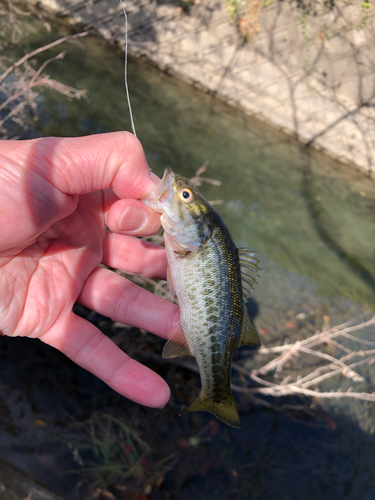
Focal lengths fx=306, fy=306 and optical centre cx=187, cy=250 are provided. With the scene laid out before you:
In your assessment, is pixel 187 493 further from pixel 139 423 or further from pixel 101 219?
pixel 101 219

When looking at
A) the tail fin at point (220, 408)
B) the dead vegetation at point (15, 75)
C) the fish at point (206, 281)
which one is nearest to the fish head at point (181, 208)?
the fish at point (206, 281)

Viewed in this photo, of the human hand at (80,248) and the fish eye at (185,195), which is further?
the fish eye at (185,195)

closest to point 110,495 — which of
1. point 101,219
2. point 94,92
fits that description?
point 101,219

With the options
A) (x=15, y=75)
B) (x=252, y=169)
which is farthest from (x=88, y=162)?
(x=252, y=169)

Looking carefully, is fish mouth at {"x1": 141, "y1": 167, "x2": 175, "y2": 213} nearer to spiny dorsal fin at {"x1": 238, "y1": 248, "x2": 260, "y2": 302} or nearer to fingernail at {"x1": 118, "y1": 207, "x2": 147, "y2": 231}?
fingernail at {"x1": 118, "y1": 207, "x2": 147, "y2": 231}

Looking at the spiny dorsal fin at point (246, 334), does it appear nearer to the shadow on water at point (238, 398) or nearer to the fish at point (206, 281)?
the fish at point (206, 281)

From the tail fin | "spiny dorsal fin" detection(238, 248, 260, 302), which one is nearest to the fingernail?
"spiny dorsal fin" detection(238, 248, 260, 302)

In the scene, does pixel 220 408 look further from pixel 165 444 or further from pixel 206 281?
pixel 165 444

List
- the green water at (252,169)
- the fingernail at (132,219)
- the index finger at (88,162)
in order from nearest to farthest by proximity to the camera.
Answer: the index finger at (88,162)
the fingernail at (132,219)
the green water at (252,169)
